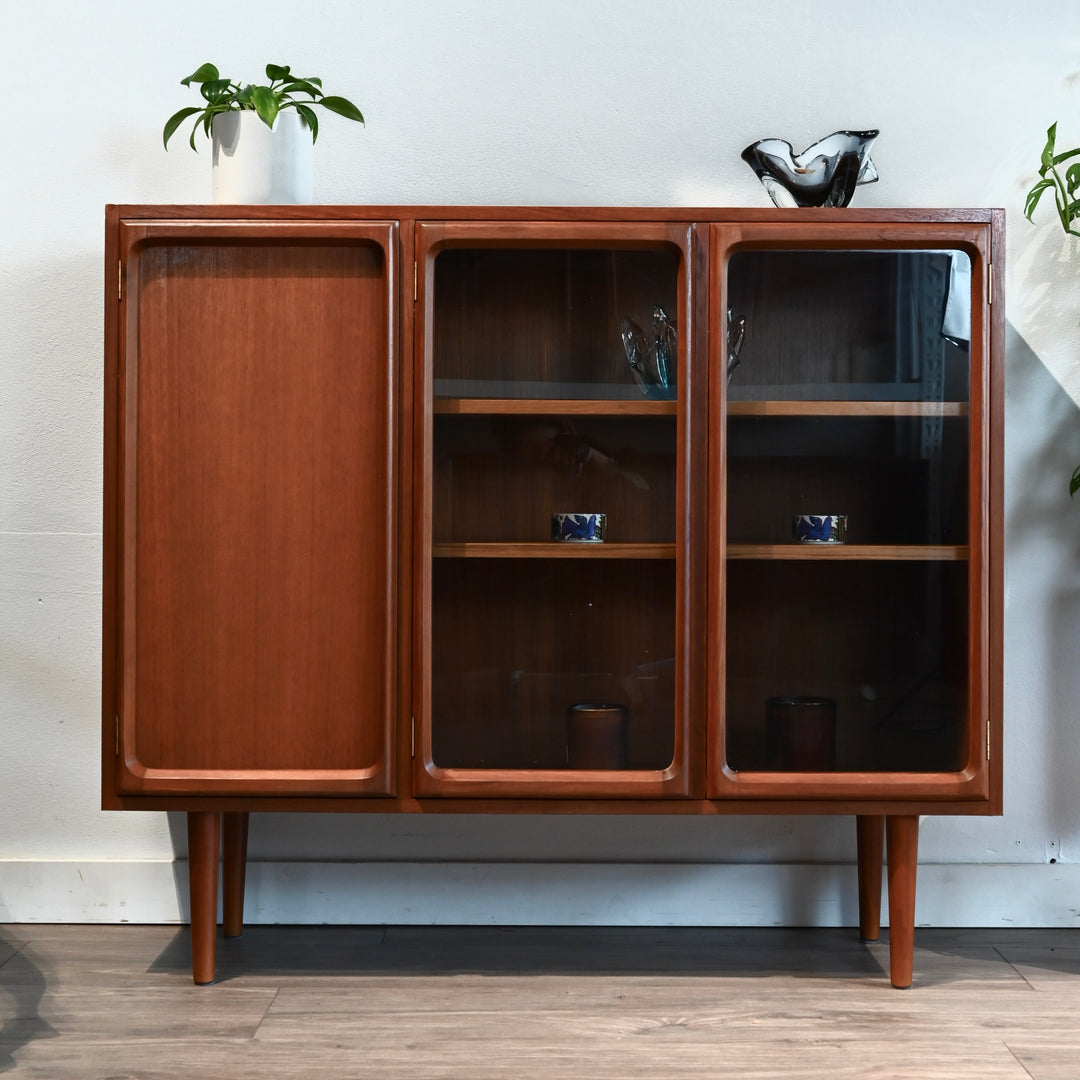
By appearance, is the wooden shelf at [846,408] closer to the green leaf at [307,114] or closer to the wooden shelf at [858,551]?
the wooden shelf at [858,551]

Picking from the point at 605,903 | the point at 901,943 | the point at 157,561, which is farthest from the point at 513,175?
the point at 901,943

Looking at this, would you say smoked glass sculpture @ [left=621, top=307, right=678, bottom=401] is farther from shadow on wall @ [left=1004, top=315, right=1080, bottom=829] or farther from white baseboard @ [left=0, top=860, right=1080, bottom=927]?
white baseboard @ [left=0, top=860, right=1080, bottom=927]

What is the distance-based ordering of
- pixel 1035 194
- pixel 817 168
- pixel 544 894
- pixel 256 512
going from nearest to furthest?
pixel 256 512
pixel 817 168
pixel 1035 194
pixel 544 894

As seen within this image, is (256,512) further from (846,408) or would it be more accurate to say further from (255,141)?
(846,408)

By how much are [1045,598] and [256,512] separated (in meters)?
1.33

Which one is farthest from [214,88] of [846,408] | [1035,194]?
[1035,194]

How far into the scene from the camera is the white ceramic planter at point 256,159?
1465 mm

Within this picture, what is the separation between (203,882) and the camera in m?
1.46

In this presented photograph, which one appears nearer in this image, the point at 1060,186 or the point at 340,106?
the point at 340,106

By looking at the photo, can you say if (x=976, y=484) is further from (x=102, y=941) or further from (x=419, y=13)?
(x=102, y=941)

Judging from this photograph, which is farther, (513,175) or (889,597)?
(513,175)

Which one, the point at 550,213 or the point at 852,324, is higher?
the point at 550,213

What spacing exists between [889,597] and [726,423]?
35cm

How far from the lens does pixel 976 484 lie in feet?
4.71
